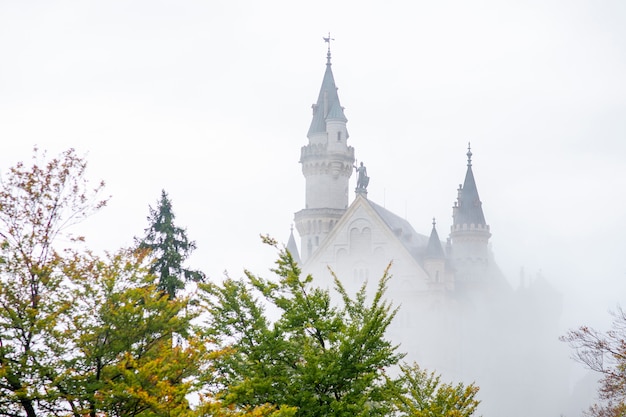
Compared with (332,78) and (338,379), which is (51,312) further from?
(332,78)

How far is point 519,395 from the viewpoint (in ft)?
273

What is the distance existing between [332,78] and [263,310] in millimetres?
62663

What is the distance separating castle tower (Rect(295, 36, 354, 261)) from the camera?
264ft

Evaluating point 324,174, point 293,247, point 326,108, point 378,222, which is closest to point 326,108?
point 326,108

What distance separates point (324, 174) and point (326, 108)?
248 inches

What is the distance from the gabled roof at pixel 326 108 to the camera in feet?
266

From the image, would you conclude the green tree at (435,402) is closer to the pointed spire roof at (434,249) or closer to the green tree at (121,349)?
the green tree at (121,349)

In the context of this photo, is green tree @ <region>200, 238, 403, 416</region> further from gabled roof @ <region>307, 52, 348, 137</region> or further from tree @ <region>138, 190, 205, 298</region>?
gabled roof @ <region>307, 52, 348, 137</region>

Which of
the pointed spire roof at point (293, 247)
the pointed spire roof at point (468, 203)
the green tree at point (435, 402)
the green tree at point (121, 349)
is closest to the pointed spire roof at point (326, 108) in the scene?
the pointed spire roof at point (293, 247)

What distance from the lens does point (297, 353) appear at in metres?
22.2

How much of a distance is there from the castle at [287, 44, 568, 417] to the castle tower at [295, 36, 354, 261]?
0.29 ft

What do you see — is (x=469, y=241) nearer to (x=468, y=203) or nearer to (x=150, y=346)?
(x=468, y=203)

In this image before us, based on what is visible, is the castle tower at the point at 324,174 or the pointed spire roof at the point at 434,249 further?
the castle tower at the point at 324,174

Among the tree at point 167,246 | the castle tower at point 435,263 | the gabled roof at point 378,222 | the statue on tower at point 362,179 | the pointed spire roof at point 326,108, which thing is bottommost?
the tree at point 167,246
